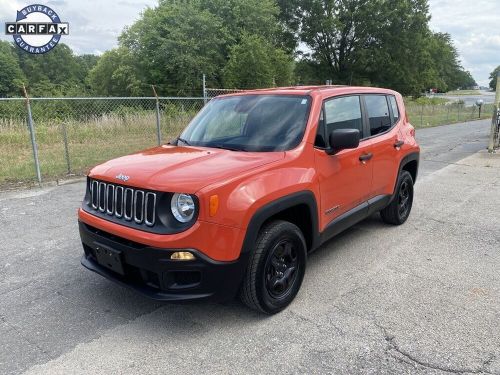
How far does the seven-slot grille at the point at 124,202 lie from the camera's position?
9.41 ft

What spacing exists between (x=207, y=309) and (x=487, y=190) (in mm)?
6383

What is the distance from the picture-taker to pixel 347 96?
4.27m

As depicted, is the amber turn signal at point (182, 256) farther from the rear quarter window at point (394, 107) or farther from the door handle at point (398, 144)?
the rear quarter window at point (394, 107)

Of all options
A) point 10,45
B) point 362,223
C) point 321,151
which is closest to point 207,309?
point 321,151

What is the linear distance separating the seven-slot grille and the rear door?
2.61m

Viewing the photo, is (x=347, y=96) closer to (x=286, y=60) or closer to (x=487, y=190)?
(x=487, y=190)

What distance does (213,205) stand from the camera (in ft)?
9.01

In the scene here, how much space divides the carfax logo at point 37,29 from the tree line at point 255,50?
15.0m

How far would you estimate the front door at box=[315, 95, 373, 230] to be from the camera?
12.1 feet

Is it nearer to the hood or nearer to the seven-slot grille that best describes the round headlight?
the hood

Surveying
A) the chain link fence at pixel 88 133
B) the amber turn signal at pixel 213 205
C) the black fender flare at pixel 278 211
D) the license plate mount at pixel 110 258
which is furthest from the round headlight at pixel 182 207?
the chain link fence at pixel 88 133

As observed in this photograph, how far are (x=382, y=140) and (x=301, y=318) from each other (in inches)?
95.2

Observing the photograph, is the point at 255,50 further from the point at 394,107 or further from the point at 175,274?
the point at 175,274

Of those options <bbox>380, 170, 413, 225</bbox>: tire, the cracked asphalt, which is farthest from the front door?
<bbox>380, 170, 413, 225</bbox>: tire
